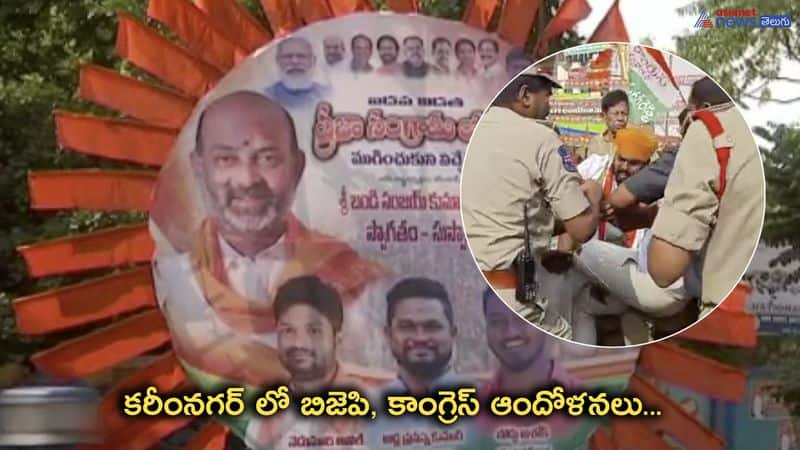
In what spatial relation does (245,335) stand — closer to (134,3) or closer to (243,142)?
(243,142)

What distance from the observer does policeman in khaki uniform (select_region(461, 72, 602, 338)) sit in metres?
6.89

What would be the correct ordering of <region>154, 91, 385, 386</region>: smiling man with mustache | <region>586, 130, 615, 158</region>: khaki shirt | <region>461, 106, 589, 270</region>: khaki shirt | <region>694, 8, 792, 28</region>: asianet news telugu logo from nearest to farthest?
<region>154, 91, 385, 386</region>: smiling man with mustache
<region>461, 106, 589, 270</region>: khaki shirt
<region>586, 130, 615, 158</region>: khaki shirt
<region>694, 8, 792, 28</region>: asianet news telugu logo

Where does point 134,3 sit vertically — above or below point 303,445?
above

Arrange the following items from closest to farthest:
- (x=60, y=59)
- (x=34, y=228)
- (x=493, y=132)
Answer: (x=493, y=132) → (x=34, y=228) → (x=60, y=59)

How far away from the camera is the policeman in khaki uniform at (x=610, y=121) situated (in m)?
6.99

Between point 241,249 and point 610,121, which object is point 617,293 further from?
point 241,249

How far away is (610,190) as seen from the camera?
22.9 ft

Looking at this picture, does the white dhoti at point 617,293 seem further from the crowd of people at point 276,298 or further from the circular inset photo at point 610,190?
the crowd of people at point 276,298

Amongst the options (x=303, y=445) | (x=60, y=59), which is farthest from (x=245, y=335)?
(x=60, y=59)

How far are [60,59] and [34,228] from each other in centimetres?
141

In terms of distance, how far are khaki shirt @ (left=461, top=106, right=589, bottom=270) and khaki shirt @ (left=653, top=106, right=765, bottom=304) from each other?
55 centimetres

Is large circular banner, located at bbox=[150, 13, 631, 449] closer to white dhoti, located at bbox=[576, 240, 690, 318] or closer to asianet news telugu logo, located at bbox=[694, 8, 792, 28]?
white dhoti, located at bbox=[576, 240, 690, 318]

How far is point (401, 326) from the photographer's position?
22.6 ft

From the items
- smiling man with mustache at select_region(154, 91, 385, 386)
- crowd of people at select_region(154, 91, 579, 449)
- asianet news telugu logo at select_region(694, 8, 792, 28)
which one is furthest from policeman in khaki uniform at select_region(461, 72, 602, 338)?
asianet news telugu logo at select_region(694, 8, 792, 28)
